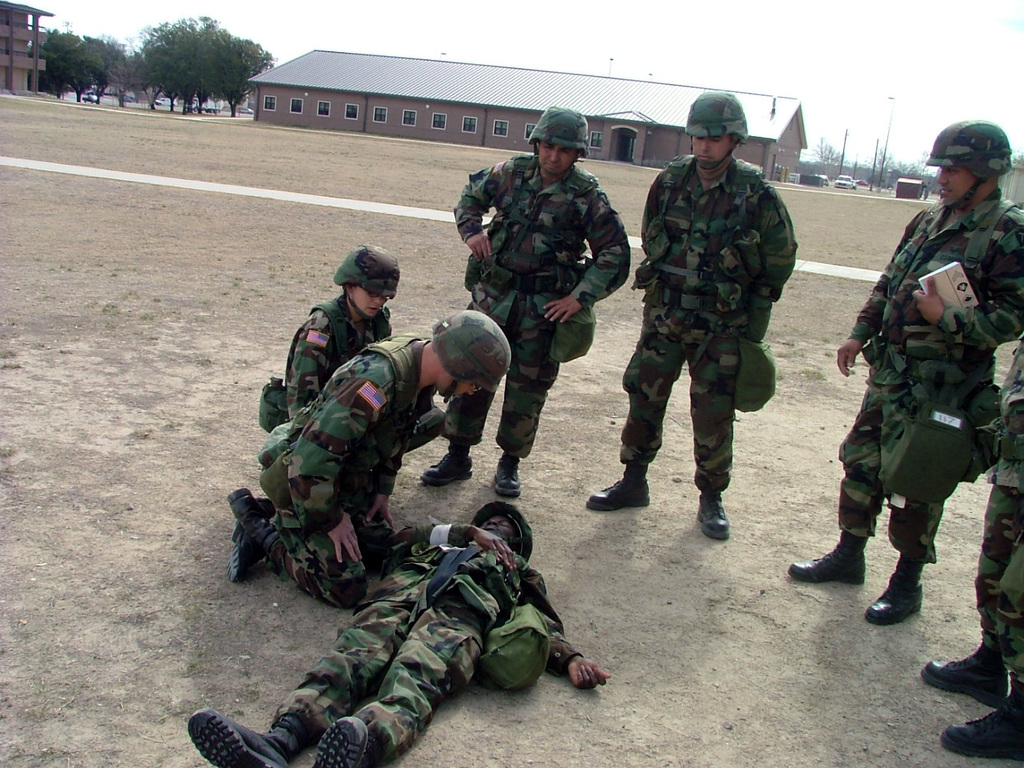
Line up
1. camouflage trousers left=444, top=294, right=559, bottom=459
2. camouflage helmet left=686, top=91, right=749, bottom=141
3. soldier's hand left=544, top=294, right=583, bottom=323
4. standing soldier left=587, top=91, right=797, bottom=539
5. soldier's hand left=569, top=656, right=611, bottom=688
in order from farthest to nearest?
camouflage trousers left=444, top=294, right=559, bottom=459
soldier's hand left=544, top=294, right=583, bottom=323
standing soldier left=587, top=91, right=797, bottom=539
camouflage helmet left=686, top=91, right=749, bottom=141
soldier's hand left=569, top=656, right=611, bottom=688

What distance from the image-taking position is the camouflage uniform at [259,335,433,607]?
3484mm

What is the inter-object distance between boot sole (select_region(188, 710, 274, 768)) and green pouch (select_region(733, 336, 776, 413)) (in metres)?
3.12

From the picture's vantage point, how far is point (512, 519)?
4.13 metres

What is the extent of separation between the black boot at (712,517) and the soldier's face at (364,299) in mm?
2059

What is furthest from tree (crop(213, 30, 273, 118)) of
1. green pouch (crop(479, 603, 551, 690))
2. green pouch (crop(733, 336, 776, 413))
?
green pouch (crop(479, 603, 551, 690))

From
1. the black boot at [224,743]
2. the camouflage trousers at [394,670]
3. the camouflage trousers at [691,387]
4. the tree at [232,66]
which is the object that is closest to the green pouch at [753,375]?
the camouflage trousers at [691,387]

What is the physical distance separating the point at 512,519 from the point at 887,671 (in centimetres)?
167

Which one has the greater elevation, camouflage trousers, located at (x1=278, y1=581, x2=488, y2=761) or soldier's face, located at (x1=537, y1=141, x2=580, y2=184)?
soldier's face, located at (x1=537, y1=141, x2=580, y2=184)

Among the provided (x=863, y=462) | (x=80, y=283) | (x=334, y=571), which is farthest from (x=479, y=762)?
(x=80, y=283)

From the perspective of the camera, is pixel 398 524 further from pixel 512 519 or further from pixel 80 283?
pixel 80 283

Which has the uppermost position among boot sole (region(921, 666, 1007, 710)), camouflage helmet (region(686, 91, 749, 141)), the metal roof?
the metal roof

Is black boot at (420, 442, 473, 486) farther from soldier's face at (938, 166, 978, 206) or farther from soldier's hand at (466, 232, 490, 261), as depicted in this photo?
soldier's face at (938, 166, 978, 206)

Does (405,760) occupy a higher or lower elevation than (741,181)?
lower

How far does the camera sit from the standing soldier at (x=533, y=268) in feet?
16.6
